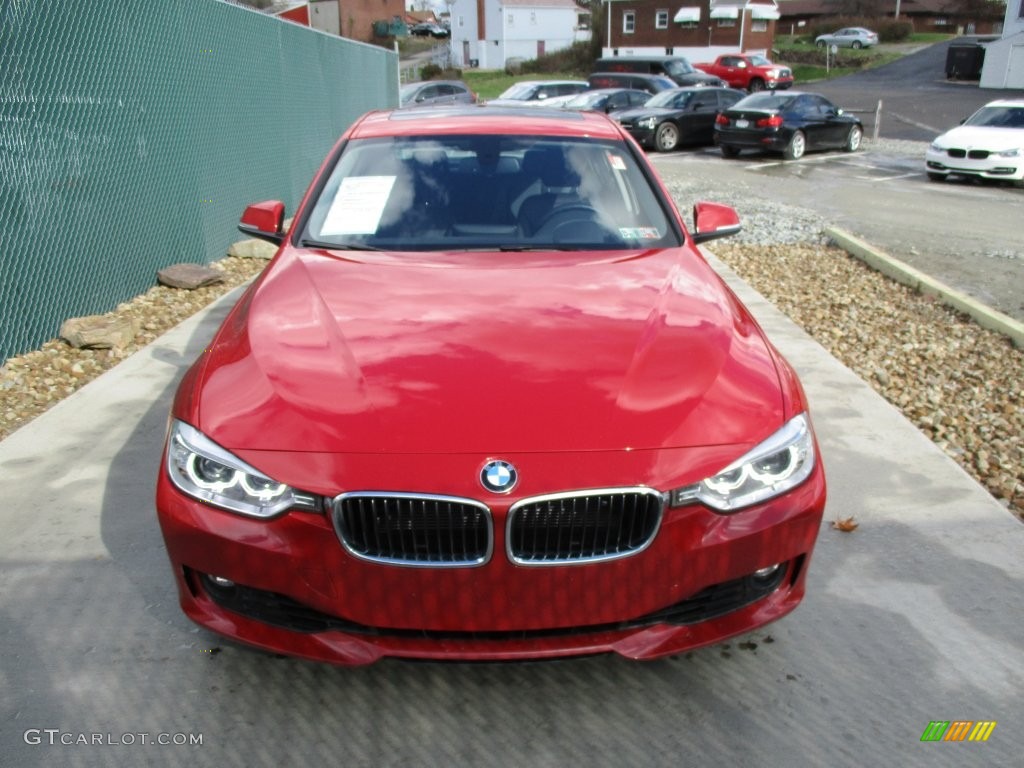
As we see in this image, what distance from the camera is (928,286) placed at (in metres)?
7.96

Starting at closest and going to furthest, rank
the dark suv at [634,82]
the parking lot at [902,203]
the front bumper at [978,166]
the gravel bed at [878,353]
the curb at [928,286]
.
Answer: the gravel bed at [878,353]
the curb at [928,286]
the parking lot at [902,203]
the front bumper at [978,166]
the dark suv at [634,82]

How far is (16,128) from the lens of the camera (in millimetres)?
5672

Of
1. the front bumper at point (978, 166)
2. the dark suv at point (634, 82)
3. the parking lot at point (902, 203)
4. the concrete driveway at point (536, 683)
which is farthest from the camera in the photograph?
the dark suv at point (634, 82)

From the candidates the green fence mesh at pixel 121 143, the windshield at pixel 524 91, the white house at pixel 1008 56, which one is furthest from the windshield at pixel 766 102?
the white house at pixel 1008 56

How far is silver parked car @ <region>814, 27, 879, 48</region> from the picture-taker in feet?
204

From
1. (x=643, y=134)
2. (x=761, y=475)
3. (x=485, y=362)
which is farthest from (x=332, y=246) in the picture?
(x=643, y=134)

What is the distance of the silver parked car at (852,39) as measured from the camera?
62.2m

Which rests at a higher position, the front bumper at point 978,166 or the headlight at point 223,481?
the headlight at point 223,481

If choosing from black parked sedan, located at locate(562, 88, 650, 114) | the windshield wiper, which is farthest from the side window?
the windshield wiper

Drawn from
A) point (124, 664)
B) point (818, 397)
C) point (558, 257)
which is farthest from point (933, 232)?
point (124, 664)

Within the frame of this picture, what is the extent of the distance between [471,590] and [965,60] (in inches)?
2055

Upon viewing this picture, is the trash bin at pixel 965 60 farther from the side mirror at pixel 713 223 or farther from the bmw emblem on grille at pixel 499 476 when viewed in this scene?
the bmw emblem on grille at pixel 499 476

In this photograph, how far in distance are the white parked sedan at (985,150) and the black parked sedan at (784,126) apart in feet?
11.5

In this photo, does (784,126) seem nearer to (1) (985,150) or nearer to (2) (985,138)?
(2) (985,138)
